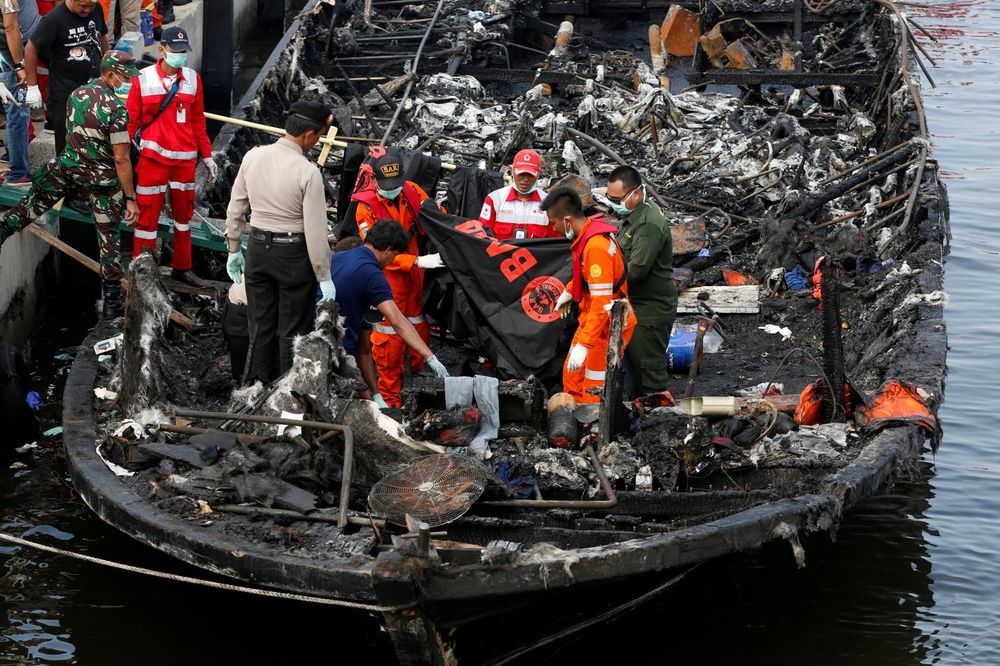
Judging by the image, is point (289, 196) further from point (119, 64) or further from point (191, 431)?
point (119, 64)

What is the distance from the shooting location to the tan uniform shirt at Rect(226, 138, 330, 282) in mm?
8070

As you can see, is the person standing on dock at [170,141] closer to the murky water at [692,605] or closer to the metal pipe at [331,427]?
the murky water at [692,605]

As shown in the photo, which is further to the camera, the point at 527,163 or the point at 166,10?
the point at 166,10

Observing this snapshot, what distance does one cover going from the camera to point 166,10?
18.1 meters

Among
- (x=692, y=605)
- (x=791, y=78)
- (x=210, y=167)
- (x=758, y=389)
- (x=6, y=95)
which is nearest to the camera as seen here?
(x=692, y=605)

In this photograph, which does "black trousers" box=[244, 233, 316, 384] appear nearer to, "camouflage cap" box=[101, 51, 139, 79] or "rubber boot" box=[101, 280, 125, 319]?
"rubber boot" box=[101, 280, 125, 319]

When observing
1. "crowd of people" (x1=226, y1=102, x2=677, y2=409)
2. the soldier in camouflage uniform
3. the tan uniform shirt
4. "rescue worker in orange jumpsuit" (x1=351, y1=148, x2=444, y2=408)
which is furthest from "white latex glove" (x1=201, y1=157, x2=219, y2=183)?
the tan uniform shirt

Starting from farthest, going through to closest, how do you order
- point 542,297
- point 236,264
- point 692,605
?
point 542,297 < point 236,264 < point 692,605

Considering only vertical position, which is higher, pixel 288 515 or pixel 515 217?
pixel 515 217

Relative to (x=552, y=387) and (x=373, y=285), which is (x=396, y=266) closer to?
(x=373, y=285)

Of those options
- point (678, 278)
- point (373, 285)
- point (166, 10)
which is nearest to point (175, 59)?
point (373, 285)

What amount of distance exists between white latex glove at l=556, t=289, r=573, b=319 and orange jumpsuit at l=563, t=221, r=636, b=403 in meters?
0.09

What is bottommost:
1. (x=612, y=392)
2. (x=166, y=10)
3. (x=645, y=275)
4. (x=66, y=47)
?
(x=166, y=10)

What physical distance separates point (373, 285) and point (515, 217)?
1897 millimetres
